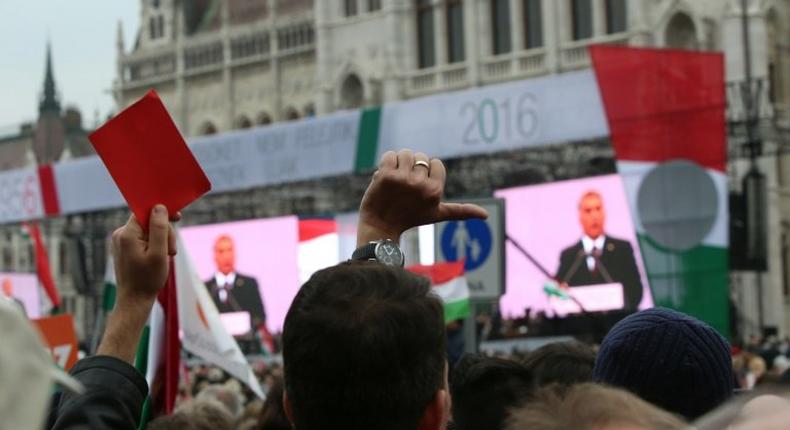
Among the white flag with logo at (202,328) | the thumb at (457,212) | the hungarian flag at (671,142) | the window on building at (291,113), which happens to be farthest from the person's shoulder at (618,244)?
the window on building at (291,113)

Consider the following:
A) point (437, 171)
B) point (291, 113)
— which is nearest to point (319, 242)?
point (437, 171)

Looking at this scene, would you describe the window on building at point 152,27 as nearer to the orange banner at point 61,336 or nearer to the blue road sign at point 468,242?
the blue road sign at point 468,242

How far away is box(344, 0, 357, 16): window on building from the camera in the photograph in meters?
38.8

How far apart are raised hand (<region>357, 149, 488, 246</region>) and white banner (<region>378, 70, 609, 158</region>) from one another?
52.0 ft

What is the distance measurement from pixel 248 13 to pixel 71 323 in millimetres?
36148

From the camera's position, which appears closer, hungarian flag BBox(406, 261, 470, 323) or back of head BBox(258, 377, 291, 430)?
back of head BBox(258, 377, 291, 430)

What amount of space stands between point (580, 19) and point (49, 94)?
1233 inches

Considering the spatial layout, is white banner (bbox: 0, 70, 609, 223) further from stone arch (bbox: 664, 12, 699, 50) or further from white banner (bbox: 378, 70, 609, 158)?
stone arch (bbox: 664, 12, 699, 50)

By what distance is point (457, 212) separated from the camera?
283cm

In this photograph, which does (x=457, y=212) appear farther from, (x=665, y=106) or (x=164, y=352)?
(x=665, y=106)

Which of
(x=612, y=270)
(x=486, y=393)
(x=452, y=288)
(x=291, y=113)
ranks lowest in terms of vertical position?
(x=612, y=270)

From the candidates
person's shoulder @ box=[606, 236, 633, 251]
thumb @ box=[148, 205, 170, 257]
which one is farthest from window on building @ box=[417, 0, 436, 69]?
thumb @ box=[148, 205, 170, 257]

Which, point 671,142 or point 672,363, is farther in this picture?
point 671,142

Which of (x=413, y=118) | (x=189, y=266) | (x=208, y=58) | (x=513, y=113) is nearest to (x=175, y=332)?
(x=189, y=266)
